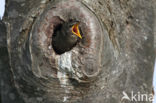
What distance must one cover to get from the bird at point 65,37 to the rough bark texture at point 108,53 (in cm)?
10

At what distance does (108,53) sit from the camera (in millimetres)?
1244

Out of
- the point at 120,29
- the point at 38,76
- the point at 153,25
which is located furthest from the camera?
the point at 153,25

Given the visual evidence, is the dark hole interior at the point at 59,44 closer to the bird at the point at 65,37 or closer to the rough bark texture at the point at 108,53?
the bird at the point at 65,37

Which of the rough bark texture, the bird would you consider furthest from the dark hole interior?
the rough bark texture

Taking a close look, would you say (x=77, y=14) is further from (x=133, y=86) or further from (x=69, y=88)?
(x=133, y=86)

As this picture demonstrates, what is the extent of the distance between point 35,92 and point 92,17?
342 mm

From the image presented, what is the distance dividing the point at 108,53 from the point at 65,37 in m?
0.18

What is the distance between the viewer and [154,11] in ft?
4.93

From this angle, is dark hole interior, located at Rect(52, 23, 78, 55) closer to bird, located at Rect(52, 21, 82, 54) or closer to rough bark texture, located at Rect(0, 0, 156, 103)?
bird, located at Rect(52, 21, 82, 54)

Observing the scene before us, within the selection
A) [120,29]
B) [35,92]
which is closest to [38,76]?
[35,92]

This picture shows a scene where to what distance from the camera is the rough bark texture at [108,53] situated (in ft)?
4.08

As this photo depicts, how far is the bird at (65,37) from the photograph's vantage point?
125cm

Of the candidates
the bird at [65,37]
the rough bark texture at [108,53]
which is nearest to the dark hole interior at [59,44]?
the bird at [65,37]

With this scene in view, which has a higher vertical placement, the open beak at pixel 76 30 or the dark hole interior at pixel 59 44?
the open beak at pixel 76 30
